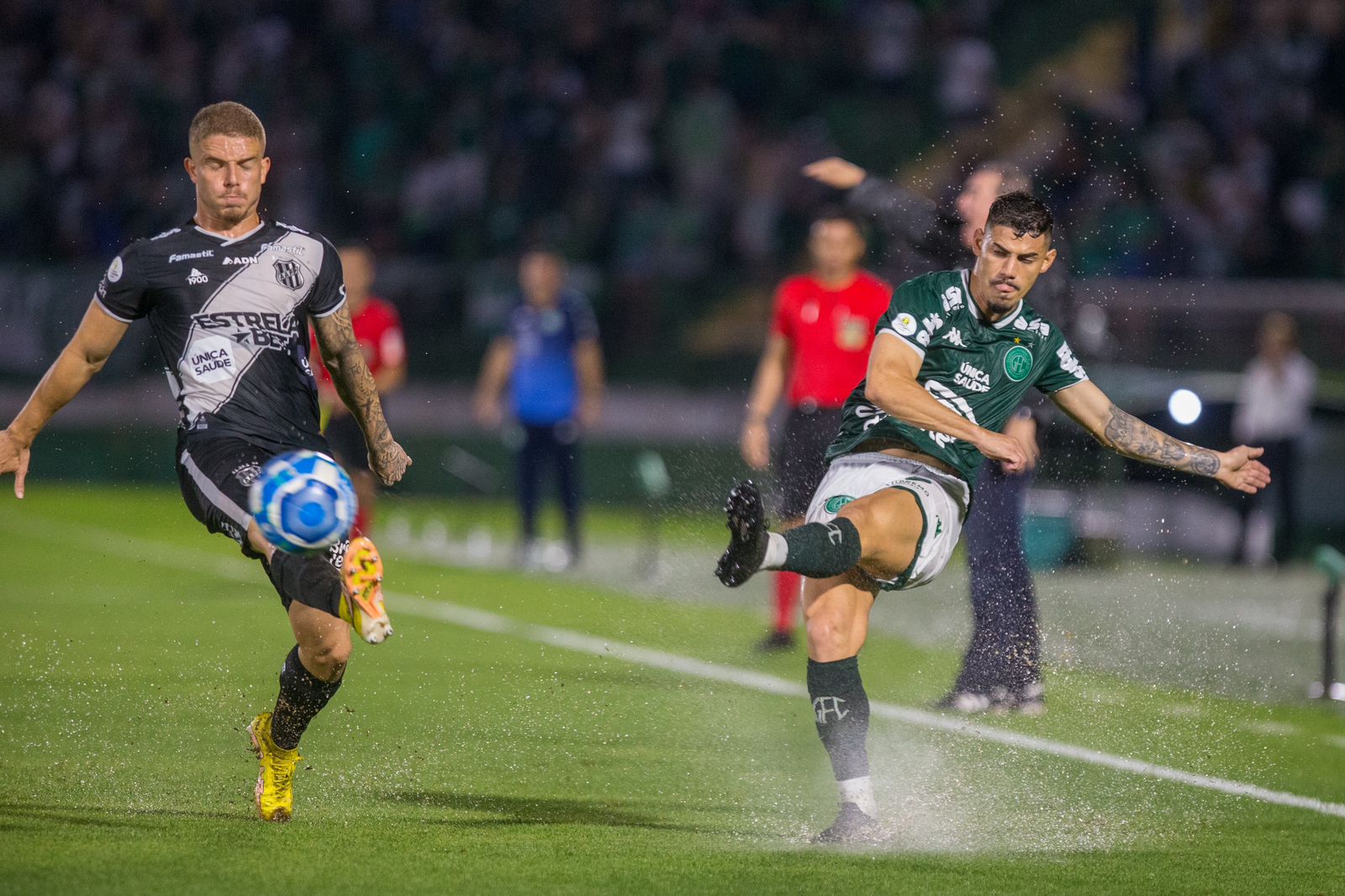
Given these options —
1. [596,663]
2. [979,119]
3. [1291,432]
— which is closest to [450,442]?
[979,119]

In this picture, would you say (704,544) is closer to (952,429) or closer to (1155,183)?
(1155,183)

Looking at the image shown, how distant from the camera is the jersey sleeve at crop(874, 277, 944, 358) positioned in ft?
20.0

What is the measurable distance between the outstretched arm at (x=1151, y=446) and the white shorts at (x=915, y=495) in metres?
0.53

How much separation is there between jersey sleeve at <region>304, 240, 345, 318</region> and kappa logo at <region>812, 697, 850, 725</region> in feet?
6.79

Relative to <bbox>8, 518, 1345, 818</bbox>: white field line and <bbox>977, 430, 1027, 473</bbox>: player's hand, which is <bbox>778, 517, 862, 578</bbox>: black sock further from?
<bbox>8, 518, 1345, 818</bbox>: white field line

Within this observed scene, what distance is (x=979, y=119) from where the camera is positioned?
19.8 meters

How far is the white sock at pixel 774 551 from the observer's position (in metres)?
5.59

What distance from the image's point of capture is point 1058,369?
6422mm

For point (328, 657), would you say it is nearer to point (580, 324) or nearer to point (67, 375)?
point (67, 375)

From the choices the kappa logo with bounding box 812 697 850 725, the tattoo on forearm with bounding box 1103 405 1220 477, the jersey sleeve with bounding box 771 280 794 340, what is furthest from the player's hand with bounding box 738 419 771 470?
the kappa logo with bounding box 812 697 850 725

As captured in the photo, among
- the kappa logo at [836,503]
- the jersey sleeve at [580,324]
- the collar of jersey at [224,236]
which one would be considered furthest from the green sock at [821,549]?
the jersey sleeve at [580,324]

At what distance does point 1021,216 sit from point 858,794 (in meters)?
1.96

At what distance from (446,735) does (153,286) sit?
2.44 metres

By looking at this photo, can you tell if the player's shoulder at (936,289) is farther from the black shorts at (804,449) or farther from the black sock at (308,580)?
the black shorts at (804,449)
